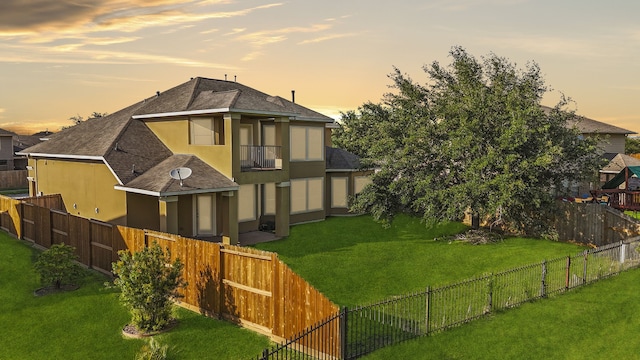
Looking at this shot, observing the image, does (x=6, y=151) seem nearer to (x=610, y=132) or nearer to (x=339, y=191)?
(x=339, y=191)

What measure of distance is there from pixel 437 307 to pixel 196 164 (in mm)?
14186

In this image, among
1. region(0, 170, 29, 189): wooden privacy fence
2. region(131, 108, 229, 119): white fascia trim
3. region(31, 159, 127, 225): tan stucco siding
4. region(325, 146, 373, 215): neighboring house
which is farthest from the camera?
region(0, 170, 29, 189): wooden privacy fence

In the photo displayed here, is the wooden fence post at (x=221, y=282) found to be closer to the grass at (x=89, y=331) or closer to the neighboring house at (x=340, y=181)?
the grass at (x=89, y=331)

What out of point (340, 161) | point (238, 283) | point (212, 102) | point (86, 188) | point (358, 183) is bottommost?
point (238, 283)

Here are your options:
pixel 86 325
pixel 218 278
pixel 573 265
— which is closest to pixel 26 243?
pixel 86 325

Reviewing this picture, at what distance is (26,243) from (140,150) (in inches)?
274

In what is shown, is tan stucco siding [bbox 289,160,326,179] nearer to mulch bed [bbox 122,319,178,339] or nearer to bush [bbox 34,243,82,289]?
bush [bbox 34,243,82,289]

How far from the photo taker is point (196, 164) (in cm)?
2352

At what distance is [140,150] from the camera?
24938mm

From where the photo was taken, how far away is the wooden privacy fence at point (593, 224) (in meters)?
23.2

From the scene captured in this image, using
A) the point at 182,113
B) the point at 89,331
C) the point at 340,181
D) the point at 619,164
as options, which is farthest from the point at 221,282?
the point at 619,164

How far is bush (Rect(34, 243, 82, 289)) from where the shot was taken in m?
16.2

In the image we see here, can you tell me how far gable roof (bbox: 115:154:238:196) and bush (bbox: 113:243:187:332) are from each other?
717 centimetres

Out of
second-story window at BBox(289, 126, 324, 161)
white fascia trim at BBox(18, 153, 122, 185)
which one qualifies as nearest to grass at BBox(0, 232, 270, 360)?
white fascia trim at BBox(18, 153, 122, 185)
